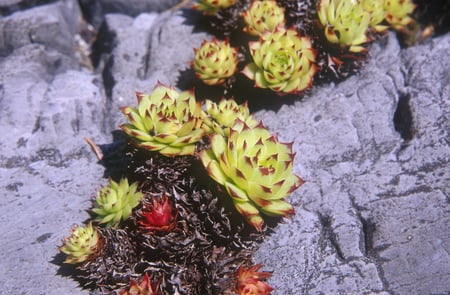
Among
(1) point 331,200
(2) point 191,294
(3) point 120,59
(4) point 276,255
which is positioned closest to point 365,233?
(1) point 331,200

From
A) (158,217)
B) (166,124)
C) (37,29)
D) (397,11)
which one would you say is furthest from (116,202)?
(397,11)

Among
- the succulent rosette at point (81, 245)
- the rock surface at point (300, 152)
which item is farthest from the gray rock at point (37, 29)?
the succulent rosette at point (81, 245)

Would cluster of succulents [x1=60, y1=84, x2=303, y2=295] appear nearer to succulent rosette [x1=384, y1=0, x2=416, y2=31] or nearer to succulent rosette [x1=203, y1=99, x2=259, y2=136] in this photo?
succulent rosette [x1=203, y1=99, x2=259, y2=136]

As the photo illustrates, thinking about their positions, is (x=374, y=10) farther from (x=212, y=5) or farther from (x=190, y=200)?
(x=190, y=200)

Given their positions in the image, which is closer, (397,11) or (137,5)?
(397,11)

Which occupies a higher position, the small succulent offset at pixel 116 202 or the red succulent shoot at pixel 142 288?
the small succulent offset at pixel 116 202

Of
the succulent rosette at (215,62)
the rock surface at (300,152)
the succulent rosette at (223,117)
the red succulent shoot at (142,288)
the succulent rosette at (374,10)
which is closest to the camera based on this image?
the red succulent shoot at (142,288)

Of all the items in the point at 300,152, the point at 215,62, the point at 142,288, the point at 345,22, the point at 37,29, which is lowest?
the point at 142,288

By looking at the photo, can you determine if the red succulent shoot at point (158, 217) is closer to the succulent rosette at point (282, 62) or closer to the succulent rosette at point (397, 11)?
the succulent rosette at point (282, 62)
